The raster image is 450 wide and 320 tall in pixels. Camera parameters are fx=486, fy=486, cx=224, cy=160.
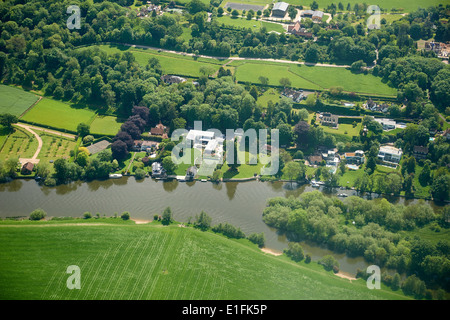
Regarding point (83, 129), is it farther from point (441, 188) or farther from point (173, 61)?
point (441, 188)

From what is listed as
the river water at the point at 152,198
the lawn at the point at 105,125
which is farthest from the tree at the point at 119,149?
the lawn at the point at 105,125

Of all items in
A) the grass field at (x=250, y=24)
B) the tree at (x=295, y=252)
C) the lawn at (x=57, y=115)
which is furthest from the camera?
the grass field at (x=250, y=24)

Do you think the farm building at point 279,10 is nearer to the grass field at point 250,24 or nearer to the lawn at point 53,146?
the grass field at point 250,24

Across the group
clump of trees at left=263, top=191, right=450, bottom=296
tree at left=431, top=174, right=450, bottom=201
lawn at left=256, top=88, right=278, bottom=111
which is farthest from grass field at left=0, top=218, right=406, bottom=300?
lawn at left=256, top=88, right=278, bottom=111

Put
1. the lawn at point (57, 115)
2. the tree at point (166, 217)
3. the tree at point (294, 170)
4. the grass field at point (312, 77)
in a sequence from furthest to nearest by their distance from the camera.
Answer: the grass field at point (312, 77)
the lawn at point (57, 115)
the tree at point (294, 170)
the tree at point (166, 217)

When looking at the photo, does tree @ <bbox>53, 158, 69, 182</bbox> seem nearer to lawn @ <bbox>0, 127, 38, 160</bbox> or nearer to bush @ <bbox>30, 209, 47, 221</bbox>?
lawn @ <bbox>0, 127, 38, 160</bbox>

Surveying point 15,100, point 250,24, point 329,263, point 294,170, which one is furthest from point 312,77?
point 15,100
